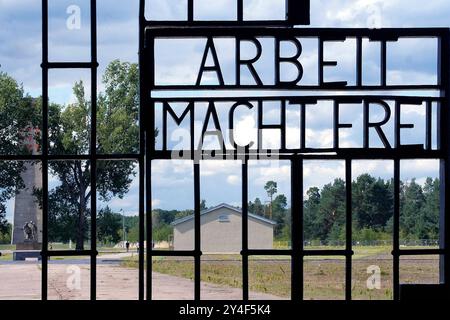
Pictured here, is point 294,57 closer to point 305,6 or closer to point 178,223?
point 305,6

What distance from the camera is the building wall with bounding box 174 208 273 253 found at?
7.89 metres

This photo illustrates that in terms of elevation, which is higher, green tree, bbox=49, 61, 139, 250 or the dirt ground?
green tree, bbox=49, 61, 139, 250

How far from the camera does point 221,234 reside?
8594mm

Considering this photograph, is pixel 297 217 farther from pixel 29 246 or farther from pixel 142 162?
pixel 29 246

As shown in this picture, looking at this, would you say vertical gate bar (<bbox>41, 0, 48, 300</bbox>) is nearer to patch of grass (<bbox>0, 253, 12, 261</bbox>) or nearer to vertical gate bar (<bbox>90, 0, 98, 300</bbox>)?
vertical gate bar (<bbox>90, 0, 98, 300</bbox>)

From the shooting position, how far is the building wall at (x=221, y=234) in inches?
311

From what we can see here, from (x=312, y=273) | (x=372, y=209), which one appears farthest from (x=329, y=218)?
(x=312, y=273)

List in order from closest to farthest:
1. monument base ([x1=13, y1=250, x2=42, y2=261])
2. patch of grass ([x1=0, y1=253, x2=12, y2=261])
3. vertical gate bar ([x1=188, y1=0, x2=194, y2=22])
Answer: vertical gate bar ([x1=188, y1=0, x2=194, y2=22]) < monument base ([x1=13, y1=250, x2=42, y2=261]) < patch of grass ([x1=0, y1=253, x2=12, y2=261])

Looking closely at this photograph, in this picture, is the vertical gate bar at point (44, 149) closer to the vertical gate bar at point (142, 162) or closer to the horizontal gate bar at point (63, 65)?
the horizontal gate bar at point (63, 65)

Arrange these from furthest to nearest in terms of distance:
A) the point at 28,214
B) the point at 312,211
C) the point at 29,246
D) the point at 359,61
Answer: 1. the point at 28,214
2. the point at 29,246
3. the point at 312,211
4. the point at 359,61

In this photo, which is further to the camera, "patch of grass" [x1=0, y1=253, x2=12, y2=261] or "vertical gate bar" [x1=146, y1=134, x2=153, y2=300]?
"patch of grass" [x1=0, y1=253, x2=12, y2=261]

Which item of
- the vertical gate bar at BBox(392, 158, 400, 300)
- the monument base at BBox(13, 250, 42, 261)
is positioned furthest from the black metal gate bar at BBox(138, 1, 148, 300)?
the monument base at BBox(13, 250, 42, 261)

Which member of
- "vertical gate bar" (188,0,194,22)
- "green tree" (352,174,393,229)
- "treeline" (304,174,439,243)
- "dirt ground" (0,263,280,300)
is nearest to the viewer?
"vertical gate bar" (188,0,194,22)

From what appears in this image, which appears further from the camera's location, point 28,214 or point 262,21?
point 28,214
